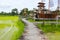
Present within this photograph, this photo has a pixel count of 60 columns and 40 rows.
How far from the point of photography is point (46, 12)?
3775cm

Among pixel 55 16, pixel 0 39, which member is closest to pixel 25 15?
pixel 55 16

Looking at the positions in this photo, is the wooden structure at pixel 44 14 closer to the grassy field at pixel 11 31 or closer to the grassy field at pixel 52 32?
the grassy field at pixel 11 31

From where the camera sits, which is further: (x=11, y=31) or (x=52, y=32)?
(x=11, y=31)

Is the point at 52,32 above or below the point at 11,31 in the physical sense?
below

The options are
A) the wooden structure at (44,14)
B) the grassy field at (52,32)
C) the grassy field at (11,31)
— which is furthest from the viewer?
the wooden structure at (44,14)

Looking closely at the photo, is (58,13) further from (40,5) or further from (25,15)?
(25,15)

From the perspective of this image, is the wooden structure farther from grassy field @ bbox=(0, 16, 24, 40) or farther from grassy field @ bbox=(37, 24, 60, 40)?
grassy field @ bbox=(37, 24, 60, 40)

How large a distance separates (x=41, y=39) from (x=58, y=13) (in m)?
29.6

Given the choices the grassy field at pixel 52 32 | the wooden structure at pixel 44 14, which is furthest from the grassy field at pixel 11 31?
the wooden structure at pixel 44 14

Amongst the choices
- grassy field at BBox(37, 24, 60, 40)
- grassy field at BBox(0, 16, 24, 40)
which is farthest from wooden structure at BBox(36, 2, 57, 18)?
grassy field at BBox(37, 24, 60, 40)

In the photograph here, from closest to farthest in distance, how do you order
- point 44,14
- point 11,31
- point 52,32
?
point 52,32, point 11,31, point 44,14

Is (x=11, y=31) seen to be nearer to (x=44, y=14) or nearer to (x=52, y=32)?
(x=52, y=32)

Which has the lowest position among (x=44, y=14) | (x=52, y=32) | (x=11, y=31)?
(x=44, y=14)

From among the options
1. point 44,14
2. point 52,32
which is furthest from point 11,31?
point 44,14
